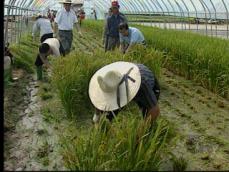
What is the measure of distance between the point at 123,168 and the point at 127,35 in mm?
4102

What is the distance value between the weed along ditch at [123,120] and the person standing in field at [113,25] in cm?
104

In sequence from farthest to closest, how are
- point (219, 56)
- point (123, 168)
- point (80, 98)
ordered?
point (219, 56), point (80, 98), point (123, 168)

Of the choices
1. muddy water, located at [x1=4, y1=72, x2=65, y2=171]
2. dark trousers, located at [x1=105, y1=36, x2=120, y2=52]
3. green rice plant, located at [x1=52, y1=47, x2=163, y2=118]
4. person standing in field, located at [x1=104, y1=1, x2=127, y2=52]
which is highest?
person standing in field, located at [x1=104, y1=1, x2=127, y2=52]

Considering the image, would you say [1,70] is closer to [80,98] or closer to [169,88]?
[80,98]

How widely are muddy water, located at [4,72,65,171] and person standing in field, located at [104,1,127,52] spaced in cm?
294

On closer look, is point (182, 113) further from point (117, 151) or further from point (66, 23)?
point (66, 23)

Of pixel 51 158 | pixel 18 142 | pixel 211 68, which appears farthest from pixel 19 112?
pixel 211 68

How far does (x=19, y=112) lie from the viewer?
5406 millimetres

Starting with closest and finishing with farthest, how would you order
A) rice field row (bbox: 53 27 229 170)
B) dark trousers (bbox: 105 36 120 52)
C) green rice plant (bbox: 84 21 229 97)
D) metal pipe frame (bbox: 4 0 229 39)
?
rice field row (bbox: 53 27 229 170)
green rice plant (bbox: 84 21 229 97)
dark trousers (bbox: 105 36 120 52)
metal pipe frame (bbox: 4 0 229 39)

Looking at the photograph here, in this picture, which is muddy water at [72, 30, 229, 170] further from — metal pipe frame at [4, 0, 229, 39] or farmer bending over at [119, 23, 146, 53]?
metal pipe frame at [4, 0, 229, 39]

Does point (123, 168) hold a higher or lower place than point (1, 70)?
lower

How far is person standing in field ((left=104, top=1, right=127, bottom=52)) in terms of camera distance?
780cm

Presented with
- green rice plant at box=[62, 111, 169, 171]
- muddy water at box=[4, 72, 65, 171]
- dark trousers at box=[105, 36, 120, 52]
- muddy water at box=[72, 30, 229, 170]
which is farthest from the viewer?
dark trousers at box=[105, 36, 120, 52]

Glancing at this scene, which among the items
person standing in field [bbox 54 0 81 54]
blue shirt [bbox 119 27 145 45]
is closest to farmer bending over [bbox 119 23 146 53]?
blue shirt [bbox 119 27 145 45]
